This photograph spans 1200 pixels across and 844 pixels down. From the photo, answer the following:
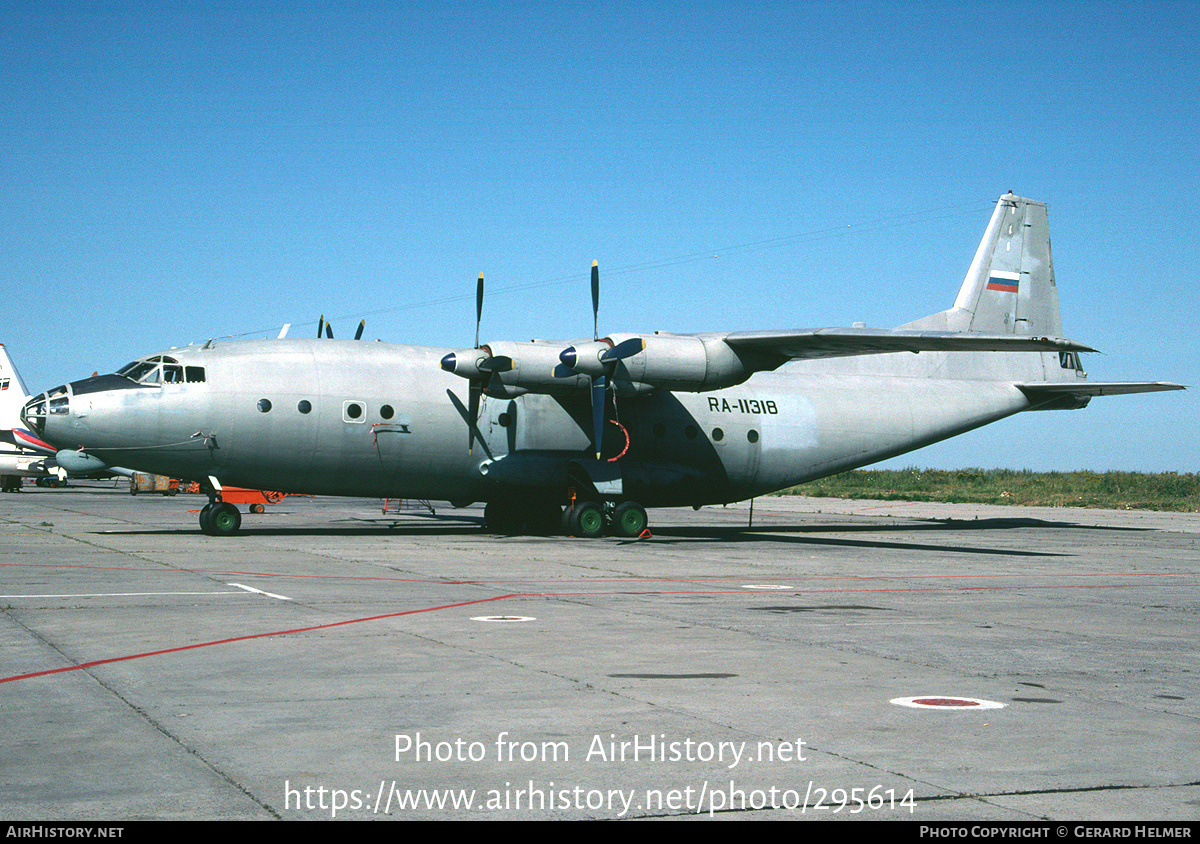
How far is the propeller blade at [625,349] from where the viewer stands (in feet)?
83.1

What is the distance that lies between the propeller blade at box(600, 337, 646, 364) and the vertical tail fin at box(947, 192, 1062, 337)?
13.4 metres

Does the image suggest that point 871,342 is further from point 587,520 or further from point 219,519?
point 219,519

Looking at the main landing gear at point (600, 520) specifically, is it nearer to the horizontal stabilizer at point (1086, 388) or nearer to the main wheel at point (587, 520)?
the main wheel at point (587, 520)

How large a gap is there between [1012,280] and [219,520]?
25.2m

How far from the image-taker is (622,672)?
8945mm

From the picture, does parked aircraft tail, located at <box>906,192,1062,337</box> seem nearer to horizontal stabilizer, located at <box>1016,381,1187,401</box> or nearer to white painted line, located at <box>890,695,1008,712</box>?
horizontal stabilizer, located at <box>1016,381,1187,401</box>

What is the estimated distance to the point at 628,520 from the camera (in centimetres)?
2666

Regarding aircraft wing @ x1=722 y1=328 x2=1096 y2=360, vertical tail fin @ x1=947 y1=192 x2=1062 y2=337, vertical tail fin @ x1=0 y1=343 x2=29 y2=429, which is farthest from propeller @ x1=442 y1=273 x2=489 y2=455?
vertical tail fin @ x1=0 y1=343 x2=29 y2=429

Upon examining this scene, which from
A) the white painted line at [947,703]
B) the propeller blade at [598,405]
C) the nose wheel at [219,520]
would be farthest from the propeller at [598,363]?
the white painted line at [947,703]

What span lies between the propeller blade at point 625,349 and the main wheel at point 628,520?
3838mm

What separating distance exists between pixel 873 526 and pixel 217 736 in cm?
3119

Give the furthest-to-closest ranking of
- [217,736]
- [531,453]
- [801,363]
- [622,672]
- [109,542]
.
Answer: [801,363]
[531,453]
[109,542]
[622,672]
[217,736]
